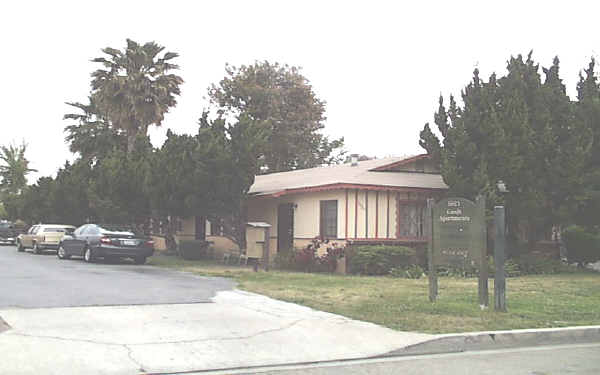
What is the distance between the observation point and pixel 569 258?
23.4m

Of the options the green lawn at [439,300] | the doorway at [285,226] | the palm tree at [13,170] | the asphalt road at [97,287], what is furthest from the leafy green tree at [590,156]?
the palm tree at [13,170]

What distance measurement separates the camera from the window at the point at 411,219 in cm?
2228

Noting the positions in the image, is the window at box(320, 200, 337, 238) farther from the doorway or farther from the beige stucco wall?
the doorway

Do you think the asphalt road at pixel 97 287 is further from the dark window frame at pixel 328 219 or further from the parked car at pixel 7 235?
the parked car at pixel 7 235

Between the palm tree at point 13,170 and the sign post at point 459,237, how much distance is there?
48250 millimetres

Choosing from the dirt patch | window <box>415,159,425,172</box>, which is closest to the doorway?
window <box>415,159,425,172</box>

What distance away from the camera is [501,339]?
32.0 ft

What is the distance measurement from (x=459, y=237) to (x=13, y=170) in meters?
49.7

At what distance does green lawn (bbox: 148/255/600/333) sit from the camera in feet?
35.5

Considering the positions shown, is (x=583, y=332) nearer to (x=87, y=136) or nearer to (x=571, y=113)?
(x=571, y=113)

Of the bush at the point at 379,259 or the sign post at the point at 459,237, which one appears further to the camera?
the bush at the point at 379,259

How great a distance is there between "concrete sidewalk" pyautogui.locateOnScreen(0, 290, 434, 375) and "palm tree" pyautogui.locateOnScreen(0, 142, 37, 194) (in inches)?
1876

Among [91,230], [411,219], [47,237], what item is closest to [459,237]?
[411,219]

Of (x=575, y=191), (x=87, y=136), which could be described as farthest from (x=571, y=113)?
(x=87, y=136)
